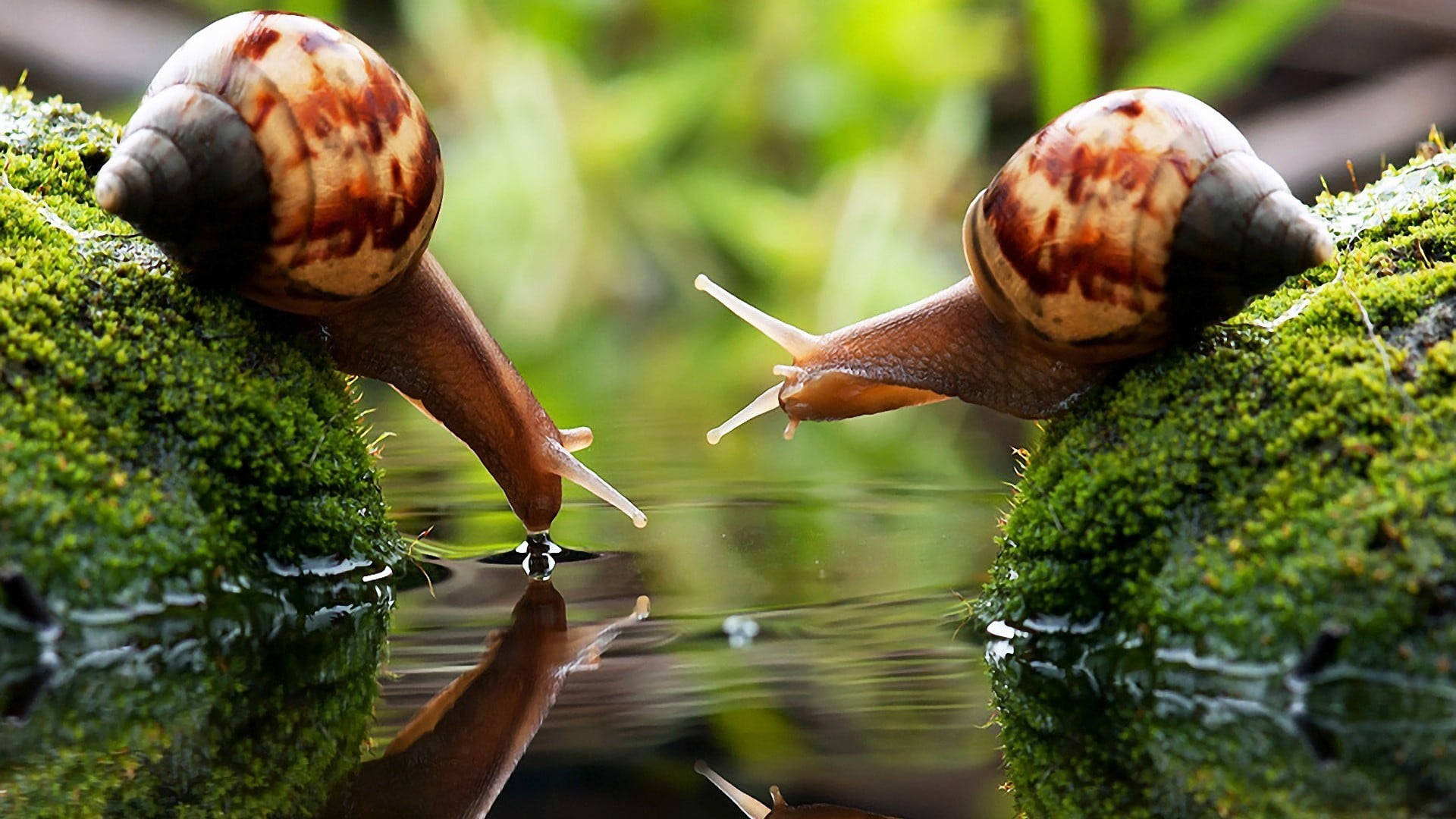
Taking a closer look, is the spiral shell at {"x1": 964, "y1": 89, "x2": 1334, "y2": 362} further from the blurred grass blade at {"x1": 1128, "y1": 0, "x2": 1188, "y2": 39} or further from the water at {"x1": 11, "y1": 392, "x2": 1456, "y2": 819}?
the blurred grass blade at {"x1": 1128, "y1": 0, "x2": 1188, "y2": 39}

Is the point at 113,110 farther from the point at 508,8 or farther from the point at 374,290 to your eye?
the point at 374,290

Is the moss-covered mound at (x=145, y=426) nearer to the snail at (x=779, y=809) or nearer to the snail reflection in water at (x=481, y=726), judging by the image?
the snail reflection in water at (x=481, y=726)

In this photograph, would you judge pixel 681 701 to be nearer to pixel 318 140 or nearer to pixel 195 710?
pixel 195 710

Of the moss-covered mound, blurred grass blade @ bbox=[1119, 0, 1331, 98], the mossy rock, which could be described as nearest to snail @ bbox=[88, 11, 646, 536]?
the moss-covered mound

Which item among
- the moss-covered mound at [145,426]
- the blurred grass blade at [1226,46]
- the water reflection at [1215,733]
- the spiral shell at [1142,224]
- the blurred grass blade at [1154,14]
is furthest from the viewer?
the blurred grass blade at [1154,14]

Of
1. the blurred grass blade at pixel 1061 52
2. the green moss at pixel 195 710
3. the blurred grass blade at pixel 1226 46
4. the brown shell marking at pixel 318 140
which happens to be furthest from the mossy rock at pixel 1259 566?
the blurred grass blade at pixel 1226 46

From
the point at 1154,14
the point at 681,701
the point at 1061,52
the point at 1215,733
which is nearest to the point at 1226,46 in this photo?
the point at 1154,14

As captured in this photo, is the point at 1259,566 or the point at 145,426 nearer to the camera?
the point at 1259,566
